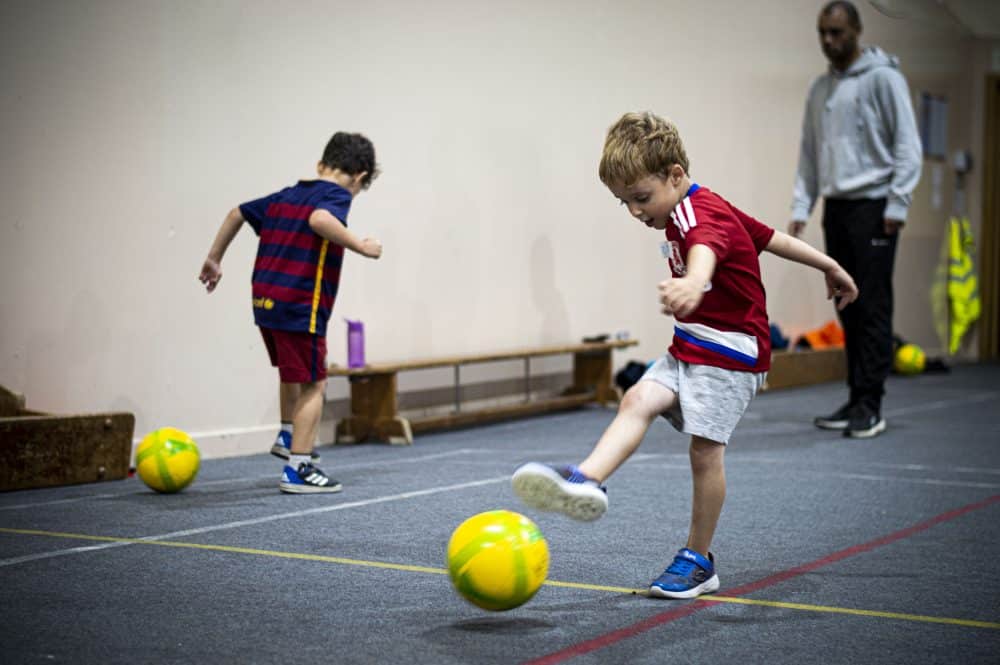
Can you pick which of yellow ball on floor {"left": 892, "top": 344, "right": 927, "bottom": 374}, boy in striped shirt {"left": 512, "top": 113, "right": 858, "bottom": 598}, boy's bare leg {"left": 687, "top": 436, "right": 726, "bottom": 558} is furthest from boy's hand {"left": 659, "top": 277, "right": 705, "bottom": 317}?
yellow ball on floor {"left": 892, "top": 344, "right": 927, "bottom": 374}

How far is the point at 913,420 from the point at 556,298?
2508 mm

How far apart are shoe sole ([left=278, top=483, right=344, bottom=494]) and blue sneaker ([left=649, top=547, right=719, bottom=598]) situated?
209 centimetres

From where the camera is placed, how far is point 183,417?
6.38 m

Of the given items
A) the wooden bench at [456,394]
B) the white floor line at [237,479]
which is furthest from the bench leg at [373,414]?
the white floor line at [237,479]

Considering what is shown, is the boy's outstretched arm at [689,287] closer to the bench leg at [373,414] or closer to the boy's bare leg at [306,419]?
the boy's bare leg at [306,419]

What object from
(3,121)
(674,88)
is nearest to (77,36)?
(3,121)

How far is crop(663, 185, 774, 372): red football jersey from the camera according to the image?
327 centimetres

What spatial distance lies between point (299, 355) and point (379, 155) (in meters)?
2.49

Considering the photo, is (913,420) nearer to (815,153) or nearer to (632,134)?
(815,153)

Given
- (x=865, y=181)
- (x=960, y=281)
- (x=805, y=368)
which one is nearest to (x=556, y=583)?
(x=865, y=181)

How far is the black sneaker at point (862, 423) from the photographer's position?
676cm

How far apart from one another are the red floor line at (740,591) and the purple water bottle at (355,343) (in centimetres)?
336

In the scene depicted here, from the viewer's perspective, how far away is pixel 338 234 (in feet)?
16.5

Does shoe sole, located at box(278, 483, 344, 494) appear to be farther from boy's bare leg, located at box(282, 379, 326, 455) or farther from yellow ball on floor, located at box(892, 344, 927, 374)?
yellow ball on floor, located at box(892, 344, 927, 374)
